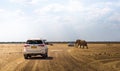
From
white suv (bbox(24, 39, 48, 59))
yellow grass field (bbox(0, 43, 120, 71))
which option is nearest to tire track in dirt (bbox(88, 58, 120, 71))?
yellow grass field (bbox(0, 43, 120, 71))

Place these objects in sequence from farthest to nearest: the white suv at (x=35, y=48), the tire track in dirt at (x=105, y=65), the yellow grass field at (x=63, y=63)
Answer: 1. the white suv at (x=35, y=48)
2. the tire track in dirt at (x=105, y=65)
3. the yellow grass field at (x=63, y=63)

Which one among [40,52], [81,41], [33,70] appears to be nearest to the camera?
[33,70]

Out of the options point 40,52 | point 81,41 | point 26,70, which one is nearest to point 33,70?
point 26,70

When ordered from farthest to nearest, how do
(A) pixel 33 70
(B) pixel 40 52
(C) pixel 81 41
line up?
(C) pixel 81 41 < (B) pixel 40 52 < (A) pixel 33 70

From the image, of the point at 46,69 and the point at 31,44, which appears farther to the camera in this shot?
the point at 31,44

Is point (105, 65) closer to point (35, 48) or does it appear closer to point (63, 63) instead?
point (63, 63)

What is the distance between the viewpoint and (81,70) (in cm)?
2158

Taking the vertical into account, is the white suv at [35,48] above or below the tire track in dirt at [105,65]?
above

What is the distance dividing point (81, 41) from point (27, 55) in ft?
173

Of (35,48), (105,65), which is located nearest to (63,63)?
(105,65)

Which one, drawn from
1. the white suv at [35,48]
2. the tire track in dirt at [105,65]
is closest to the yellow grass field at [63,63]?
the tire track in dirt at [105,65]

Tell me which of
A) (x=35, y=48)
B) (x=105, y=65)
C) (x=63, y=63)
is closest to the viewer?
(x=105, y=65)

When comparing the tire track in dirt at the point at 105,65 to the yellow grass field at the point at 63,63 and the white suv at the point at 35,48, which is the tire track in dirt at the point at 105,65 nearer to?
the yellow grass field at the point at 63,63

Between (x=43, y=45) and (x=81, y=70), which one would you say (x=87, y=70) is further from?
(x=43, y=45)
